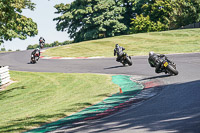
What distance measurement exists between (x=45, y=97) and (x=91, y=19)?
50458mm

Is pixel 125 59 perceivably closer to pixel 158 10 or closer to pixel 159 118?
pixel 159 118

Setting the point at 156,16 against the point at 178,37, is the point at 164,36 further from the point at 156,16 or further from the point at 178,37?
the point at 156,16

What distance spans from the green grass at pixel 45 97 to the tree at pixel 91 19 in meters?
42.6

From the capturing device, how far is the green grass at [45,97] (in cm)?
945

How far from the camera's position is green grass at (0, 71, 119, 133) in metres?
9.45

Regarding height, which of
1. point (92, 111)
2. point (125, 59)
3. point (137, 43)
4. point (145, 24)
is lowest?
point (92, 111)

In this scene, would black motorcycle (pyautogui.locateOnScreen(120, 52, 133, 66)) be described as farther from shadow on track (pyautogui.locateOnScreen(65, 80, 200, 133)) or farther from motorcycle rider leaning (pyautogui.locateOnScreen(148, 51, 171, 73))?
shadow on track (pyautogui.locateOnScreen(65, 80, 200, 133))

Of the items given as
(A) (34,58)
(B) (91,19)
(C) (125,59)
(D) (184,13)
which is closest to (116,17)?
(B) (91,19)

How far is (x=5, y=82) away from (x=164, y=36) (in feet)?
114

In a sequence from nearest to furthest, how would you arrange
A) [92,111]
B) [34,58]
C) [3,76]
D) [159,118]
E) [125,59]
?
[159,118] → [92,111] → [3,76] → [125,59] → [34,58]

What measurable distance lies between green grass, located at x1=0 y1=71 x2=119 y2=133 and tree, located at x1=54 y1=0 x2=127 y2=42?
42625 mm

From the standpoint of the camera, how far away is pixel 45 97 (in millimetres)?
14125

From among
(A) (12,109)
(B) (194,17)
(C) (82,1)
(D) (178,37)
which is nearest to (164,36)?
(D) (178,37)

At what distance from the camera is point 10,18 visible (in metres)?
16.4
